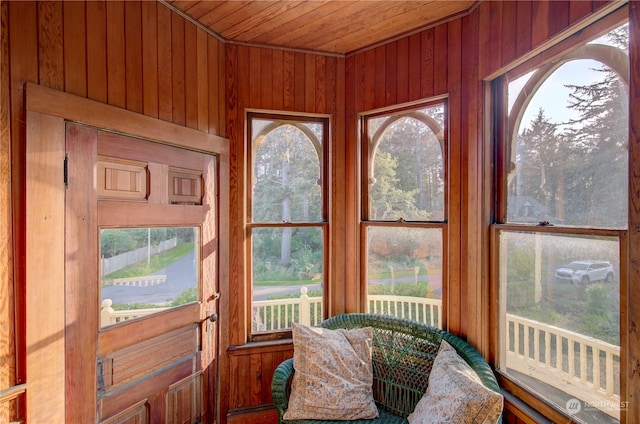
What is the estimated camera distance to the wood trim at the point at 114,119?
132cm

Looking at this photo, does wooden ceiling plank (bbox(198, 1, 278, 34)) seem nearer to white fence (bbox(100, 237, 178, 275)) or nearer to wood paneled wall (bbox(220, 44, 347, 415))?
wood paneled wall (bbox(220, 44, 347, 415))

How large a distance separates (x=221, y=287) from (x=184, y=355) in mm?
454

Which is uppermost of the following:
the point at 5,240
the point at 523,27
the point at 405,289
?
the point at 523,27

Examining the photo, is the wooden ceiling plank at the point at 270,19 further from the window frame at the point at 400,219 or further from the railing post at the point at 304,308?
the railing post at the point at 304,308

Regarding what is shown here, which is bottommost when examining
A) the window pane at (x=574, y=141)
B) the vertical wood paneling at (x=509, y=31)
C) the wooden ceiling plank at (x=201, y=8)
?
the window pane at (x=574, y=141)

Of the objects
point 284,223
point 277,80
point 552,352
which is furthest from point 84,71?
point 552,352

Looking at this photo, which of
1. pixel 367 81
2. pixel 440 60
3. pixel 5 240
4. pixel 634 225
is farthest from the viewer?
pixel 367 81

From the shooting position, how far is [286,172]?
2.40m

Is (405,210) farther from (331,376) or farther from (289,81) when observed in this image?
(289,81)

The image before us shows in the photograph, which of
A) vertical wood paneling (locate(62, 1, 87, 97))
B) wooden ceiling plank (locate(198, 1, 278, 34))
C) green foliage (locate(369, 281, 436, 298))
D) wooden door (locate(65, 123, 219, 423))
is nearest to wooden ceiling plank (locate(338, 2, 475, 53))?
wooden ceiling plank (locate(198, 1, 278, 34))

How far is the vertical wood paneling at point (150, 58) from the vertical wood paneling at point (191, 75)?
0.20 meters

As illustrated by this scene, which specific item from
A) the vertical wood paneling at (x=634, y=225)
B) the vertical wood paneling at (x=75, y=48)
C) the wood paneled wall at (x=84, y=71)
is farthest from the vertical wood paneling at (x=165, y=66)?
the vertical wood paneling at (x=634, y=225)

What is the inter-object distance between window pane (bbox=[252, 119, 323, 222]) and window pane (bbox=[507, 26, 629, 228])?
4.24 ft

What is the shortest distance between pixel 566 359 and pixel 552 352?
64mm
